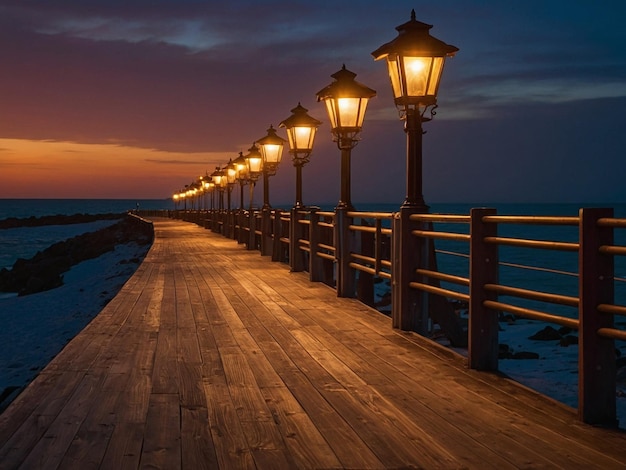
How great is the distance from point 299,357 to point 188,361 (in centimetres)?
94

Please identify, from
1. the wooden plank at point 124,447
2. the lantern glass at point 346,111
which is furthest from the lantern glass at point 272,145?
the wooden plank at point 124,447

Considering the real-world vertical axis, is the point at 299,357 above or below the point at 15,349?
above

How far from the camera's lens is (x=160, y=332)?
781 cm

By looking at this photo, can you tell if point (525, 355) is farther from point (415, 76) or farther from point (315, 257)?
point (415, 76)

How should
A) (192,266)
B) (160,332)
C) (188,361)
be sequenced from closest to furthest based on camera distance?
(188,361) → (160,332) → (192,266)

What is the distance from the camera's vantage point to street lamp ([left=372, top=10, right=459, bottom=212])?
316 inches

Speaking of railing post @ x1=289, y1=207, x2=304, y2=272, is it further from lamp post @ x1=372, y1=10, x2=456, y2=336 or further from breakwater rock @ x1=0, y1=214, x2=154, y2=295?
breakwater rock @ x1=0, y1=214, x2=154, y2=295

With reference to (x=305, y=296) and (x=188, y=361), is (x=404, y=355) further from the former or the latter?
(x=305, y=296)

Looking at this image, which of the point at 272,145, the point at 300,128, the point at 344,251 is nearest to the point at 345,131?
the point at 344,251

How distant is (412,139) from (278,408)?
164 inches

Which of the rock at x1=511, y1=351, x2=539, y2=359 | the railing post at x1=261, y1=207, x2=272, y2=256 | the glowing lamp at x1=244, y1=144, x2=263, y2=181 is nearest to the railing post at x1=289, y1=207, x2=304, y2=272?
the railing post at x1=261, y1=207, x2=272, y2=256

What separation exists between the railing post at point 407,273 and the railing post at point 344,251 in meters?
2.74

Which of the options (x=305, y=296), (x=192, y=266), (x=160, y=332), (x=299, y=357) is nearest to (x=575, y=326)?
(x=299, y=357)

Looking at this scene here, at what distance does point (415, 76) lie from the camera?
8.14 meters
